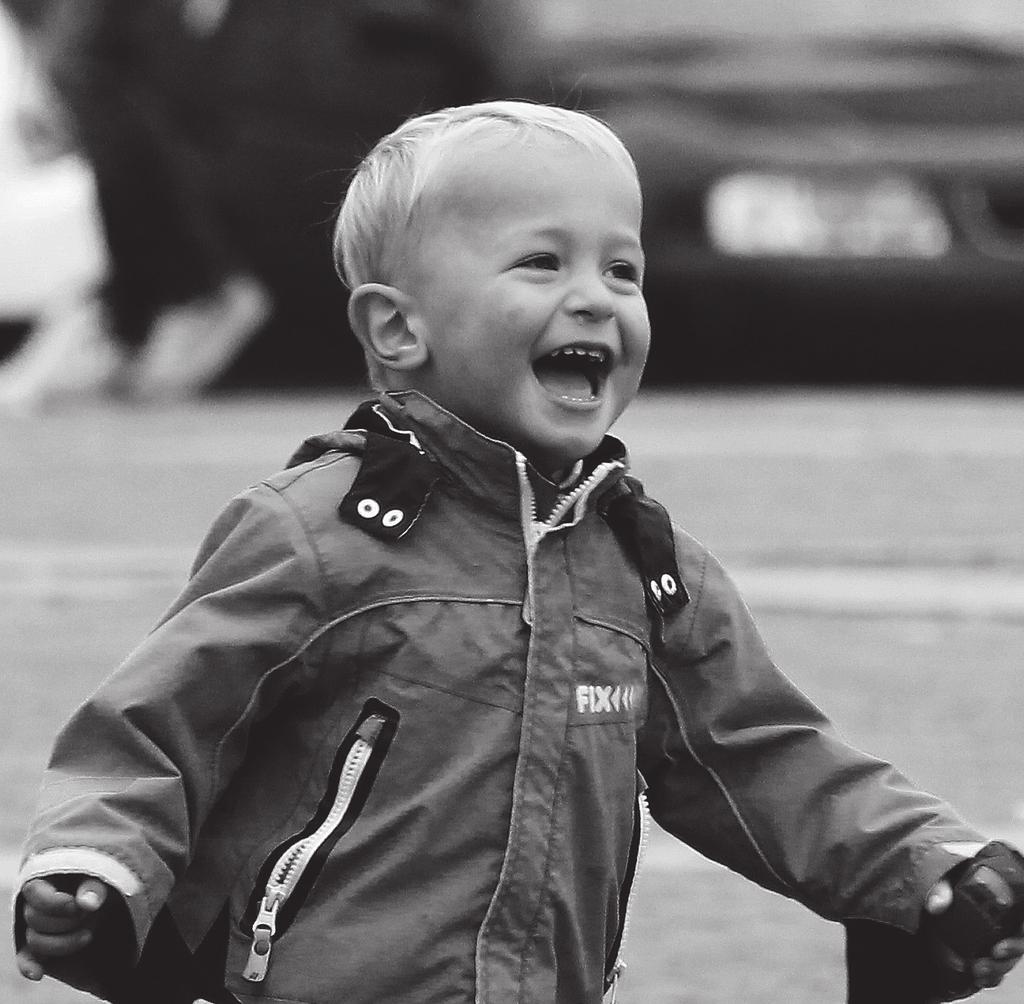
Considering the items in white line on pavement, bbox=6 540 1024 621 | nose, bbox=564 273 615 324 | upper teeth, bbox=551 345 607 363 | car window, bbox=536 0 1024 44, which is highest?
nose, bbox=564 273 615 324

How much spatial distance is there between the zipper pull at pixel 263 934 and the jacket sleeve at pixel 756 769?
1.46 ft

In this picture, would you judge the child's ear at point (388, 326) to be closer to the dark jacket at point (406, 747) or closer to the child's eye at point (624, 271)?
the dark jacket at point (406, 747)

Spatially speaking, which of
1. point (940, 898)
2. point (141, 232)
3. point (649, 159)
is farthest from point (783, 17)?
point (940, 898)

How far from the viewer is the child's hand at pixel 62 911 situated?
2.50m

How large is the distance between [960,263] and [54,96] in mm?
3713

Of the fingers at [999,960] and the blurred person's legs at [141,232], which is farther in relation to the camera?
the blurred person's legs at [141,232]

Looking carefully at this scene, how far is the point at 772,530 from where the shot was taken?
24.8 feet

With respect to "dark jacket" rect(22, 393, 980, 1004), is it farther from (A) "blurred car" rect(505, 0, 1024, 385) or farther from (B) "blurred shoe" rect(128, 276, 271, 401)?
(B) "blurred shoe" rect(128, 276, 271, 401)

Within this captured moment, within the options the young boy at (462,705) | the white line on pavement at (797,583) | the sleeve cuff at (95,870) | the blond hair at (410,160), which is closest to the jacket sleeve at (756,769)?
the young boy at (462,705)

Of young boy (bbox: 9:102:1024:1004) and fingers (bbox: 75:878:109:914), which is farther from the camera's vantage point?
young boy (bbox: 9:102:1024:1004)

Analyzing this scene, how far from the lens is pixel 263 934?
8.87 feet

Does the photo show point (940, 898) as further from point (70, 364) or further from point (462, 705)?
point (70, 364)

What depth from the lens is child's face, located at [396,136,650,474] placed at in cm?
283

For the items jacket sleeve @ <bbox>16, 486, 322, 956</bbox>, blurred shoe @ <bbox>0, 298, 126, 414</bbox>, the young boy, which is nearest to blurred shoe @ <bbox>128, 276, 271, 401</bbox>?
blurred shoe @ <bbox>0, 298, 126, 414</bbox>
